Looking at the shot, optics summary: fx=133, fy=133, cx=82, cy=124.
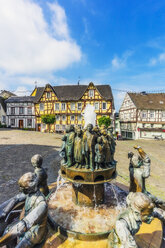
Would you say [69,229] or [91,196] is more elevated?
[91,196]

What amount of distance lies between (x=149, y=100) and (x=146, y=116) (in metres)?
3.98

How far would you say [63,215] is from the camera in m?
2.91

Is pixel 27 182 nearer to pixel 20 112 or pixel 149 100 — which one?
pixel 149 100

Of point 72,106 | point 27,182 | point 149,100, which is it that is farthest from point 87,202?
point 149,100

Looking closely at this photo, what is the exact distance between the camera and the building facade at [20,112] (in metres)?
30.0

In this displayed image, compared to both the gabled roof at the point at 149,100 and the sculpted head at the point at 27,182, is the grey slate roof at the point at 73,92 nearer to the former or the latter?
the gabled roof at the point at 149,100

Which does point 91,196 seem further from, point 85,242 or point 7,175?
point 7,175

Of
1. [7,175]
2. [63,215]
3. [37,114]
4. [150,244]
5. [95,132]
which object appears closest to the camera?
[150,244]

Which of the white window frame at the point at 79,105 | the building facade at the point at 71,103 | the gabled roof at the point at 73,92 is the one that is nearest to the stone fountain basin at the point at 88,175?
the building facade at the point at 71,103

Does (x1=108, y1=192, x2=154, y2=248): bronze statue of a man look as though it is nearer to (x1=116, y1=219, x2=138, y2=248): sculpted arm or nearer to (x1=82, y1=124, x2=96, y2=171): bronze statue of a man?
(x1=116, y1=219, x2=138, y2=248): sculpted arm

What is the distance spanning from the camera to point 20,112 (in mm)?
30375

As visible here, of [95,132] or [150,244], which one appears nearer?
[150,244]

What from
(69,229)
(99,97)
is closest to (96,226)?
(69,229)

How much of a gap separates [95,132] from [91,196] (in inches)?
60.6
